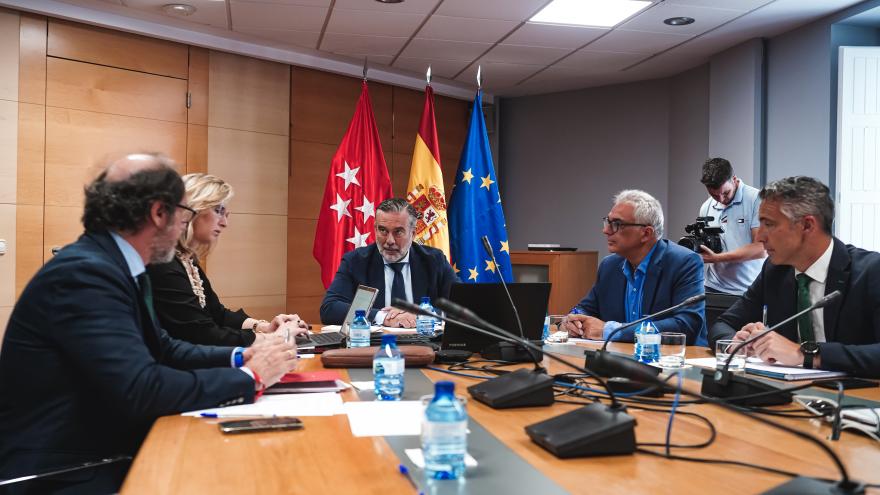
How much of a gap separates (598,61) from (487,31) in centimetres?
132

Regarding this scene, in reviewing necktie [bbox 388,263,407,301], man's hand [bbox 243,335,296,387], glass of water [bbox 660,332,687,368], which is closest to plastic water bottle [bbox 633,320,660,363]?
glass of water [bbox 660,332,687,368]

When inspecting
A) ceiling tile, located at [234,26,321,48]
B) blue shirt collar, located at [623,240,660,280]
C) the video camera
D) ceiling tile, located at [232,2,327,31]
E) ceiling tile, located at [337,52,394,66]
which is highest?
ceiling tile, located at [337,52,394,66]

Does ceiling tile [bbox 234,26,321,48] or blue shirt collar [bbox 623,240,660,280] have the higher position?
ceiling tile [bbox 234,26,321,48]

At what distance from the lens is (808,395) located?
1.74 meters

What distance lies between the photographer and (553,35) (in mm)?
5312

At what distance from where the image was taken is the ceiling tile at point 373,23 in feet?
16.0

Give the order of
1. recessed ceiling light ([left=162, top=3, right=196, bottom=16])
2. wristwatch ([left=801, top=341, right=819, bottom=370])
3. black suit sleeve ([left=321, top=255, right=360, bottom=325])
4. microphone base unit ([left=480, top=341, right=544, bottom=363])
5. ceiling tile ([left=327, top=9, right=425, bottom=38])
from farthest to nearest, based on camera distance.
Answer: ceiling tile ([left=327, top=9, right=425, bottom=38]) → recessed ceiling light ([left=162, top=3, right=196, bottom=16]) → black suit sleeve ([left=321, top=255, right=360, bottom=325]) → microphone base unit ([left=480, top=341, right=544, bottom=363]) → wristwatch ([left=801, top=341, right=819, bottom=370])

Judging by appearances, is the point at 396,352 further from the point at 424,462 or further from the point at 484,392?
the point at 424,462

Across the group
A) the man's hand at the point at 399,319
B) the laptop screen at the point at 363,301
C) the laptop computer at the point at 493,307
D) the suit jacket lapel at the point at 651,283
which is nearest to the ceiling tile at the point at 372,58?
the man's hand at the point at 399,319

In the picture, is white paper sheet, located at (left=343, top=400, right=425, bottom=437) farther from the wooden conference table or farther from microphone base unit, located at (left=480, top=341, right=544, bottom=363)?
microphone base unit, located at (left=480, top=341, right=544, bottom=363)

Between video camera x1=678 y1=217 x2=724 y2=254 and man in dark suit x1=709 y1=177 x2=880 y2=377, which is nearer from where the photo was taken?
man in dark suit x1=709 y1=177 x2=880 y2=377

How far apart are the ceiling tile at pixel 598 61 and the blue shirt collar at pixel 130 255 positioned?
4830 mm

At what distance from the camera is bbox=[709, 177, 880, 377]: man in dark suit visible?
2.07 m

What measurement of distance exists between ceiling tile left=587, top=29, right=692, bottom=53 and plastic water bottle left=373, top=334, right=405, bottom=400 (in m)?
4.21
